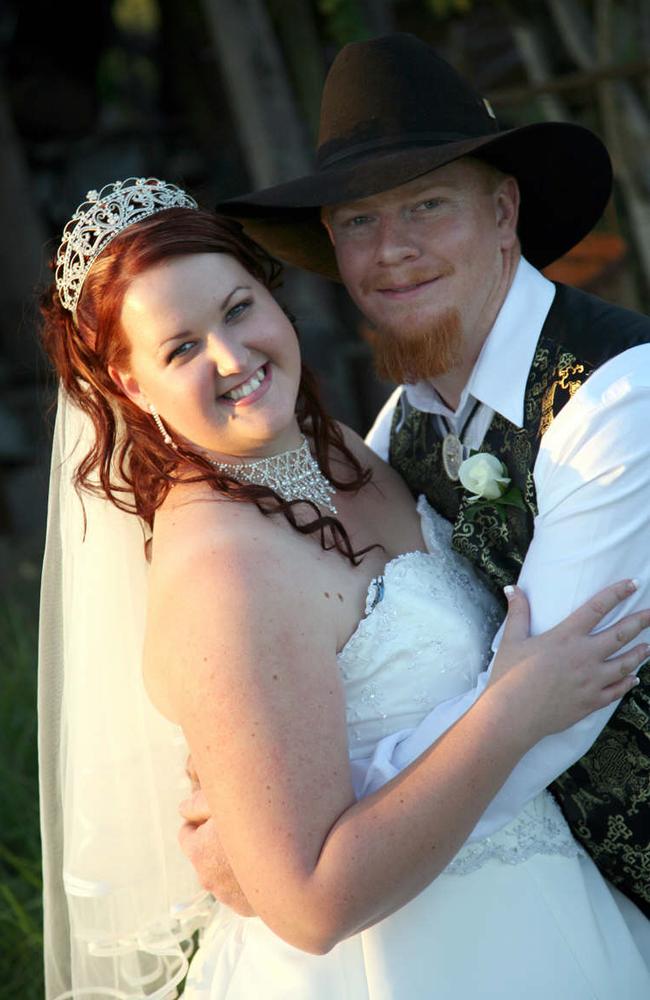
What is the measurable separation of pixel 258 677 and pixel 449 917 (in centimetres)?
63

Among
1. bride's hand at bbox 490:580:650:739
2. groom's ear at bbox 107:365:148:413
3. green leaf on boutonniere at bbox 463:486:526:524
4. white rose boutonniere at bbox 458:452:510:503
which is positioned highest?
groom's ear at bbox 107:365:148:413

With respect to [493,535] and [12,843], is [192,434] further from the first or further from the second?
[12,843]

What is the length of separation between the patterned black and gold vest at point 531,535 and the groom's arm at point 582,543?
4.0 inches

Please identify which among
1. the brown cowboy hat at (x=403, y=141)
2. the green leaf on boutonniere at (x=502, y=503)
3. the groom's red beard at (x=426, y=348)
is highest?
the brown cowboy hat at (x=403, y=141)

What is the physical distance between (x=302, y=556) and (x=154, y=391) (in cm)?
45

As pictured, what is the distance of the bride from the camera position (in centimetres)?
193

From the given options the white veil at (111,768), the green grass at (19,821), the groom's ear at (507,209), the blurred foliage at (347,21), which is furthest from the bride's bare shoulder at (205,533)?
the blurred foliage at (347,21)

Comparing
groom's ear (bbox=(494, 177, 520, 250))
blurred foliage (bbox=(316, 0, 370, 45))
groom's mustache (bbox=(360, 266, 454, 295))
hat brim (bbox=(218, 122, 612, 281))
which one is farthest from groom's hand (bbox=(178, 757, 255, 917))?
blurred foliage (bbox=(316, 0, 370, 45))

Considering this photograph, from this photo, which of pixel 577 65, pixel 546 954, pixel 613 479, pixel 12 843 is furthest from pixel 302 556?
pixel 577 65

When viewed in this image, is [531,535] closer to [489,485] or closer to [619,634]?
[489,485]

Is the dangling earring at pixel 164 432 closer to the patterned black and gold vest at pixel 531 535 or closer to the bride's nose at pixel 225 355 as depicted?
the bride's nose at pixel 225 355

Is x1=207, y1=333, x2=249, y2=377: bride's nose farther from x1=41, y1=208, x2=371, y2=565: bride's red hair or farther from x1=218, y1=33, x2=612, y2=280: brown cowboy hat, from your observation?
x1=218, y1=33, x2=612, y2=280: brown cowboy hat

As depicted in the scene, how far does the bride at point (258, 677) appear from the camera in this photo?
1.93 meters

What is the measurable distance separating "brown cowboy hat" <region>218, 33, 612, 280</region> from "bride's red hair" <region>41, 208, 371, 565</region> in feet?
0.57
